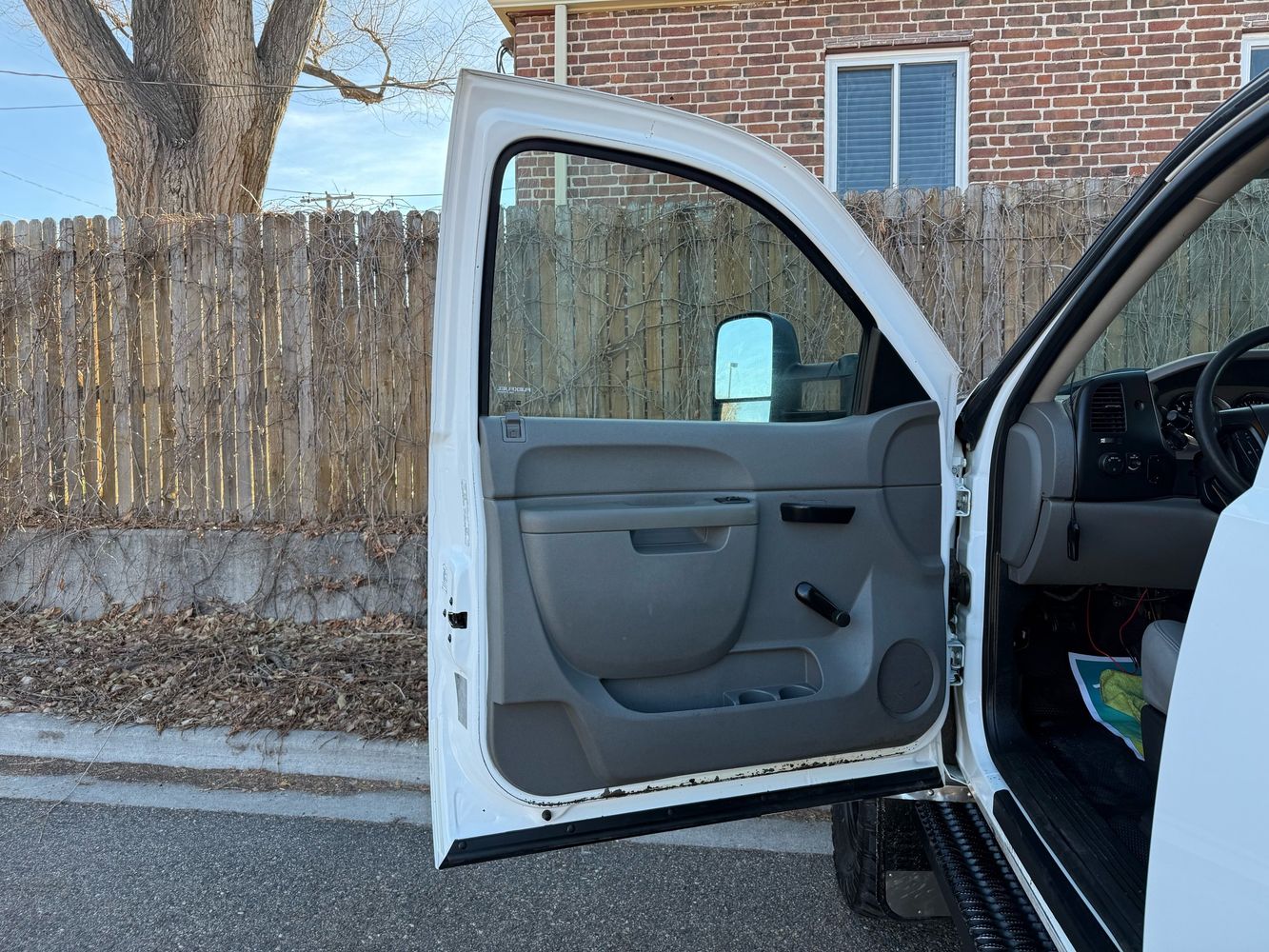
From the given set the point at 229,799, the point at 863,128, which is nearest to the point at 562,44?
the point at 863,128

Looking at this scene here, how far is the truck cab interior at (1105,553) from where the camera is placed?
5.80 ft

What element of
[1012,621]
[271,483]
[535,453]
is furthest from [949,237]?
[271,483]

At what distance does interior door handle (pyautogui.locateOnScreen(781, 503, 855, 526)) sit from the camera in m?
2.18

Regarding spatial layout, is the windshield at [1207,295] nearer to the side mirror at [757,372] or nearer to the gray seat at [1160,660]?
the side mirror at [757,372]

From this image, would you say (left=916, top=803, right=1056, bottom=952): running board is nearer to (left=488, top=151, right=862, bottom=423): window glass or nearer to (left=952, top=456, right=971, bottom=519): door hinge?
(left=952, top=456, right=971, bottom=519): door hinge

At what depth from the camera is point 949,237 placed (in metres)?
5.14

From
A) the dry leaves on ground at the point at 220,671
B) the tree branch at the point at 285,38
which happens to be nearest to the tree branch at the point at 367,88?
the tree branch at the point at 285,38

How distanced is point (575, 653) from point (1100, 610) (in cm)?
153

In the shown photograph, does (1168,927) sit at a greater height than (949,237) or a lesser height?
lesser

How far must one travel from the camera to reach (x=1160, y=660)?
171cm

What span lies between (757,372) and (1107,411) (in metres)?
0.84

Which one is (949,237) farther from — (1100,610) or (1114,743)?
(1114,743)

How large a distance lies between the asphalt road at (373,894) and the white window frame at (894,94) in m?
5.75

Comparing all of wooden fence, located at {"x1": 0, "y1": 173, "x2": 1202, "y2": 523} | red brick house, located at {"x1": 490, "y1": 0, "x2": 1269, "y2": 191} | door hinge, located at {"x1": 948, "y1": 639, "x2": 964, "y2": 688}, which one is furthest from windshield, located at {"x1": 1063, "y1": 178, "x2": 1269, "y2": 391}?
door hinge, located at {"x1": 948, "y1": 639, "x2": 964, "y2": 688}
